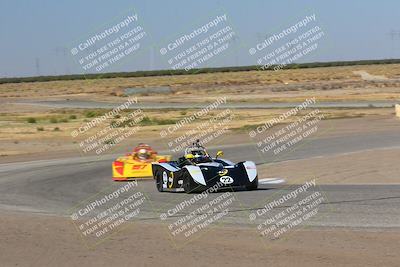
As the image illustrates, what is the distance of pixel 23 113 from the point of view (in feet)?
236

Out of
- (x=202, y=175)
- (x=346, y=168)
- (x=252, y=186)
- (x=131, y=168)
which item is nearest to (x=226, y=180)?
(x=202, y=175)

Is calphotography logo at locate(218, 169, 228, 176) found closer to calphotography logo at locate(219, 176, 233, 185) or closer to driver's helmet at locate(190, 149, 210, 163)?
calphotography logo at locate(219, 176, 233, 185)

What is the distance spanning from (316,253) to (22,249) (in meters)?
4.56

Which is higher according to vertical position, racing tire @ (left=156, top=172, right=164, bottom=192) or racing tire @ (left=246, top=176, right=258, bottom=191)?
racing tire @ (left=156, top=172, right=164, bottom=192)

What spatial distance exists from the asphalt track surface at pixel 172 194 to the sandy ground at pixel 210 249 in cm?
114

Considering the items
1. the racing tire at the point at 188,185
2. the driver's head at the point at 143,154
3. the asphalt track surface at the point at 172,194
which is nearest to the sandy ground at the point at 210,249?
the asphalt track surface at the point at 172,194

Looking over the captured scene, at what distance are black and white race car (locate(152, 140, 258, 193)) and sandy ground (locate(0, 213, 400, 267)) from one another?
17.7 ft

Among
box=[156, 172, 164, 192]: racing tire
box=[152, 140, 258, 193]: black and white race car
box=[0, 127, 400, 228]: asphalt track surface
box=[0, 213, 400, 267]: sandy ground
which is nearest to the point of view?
box=[0, 213, 400, 267]: sandy ground

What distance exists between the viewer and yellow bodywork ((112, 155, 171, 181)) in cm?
2423

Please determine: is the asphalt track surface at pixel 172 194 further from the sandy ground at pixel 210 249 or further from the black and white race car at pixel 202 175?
the sandy ground at pixel 210 249

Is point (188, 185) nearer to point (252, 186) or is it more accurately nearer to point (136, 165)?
point (252, 186)

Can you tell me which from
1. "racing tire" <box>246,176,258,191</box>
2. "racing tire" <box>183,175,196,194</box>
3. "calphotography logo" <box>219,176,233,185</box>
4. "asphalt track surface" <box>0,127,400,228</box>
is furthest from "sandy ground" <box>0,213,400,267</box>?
"racing tire" <box>246,176,258,191</box>

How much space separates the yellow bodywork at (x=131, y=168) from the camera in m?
24.2

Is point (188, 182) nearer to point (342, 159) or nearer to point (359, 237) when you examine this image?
point (359, 237)
